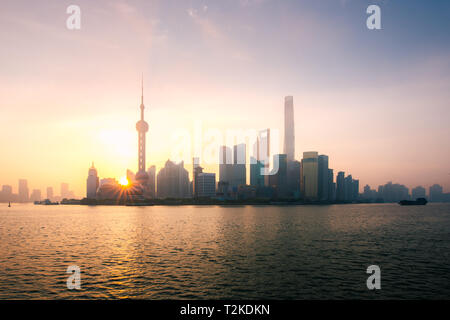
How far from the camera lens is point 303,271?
142 ft

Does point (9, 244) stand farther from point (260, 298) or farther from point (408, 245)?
point (408, 245)

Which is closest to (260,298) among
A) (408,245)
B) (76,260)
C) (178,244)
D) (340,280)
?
(340,280)

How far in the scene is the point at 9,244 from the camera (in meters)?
71.3
